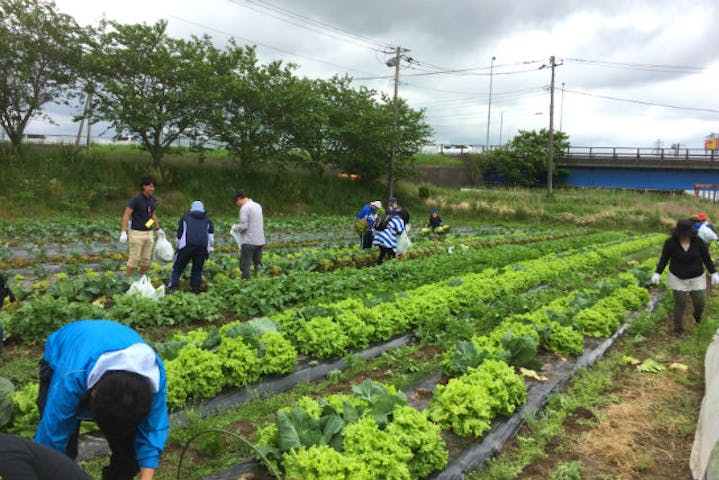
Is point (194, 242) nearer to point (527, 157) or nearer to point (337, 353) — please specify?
point (337, 353)

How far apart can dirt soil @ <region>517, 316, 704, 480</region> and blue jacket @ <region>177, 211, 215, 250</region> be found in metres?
5.90

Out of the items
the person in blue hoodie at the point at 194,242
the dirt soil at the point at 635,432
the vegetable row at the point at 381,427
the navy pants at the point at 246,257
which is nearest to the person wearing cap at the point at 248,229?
the navy pants at the point at 246,257

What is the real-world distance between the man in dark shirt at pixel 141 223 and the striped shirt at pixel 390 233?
5697mm

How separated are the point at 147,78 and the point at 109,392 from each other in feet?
88.8

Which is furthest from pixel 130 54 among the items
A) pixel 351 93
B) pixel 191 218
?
pixel 191 218

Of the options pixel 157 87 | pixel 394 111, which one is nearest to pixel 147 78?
pixel 157 87

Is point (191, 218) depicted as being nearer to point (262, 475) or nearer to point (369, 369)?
point (369, 369)

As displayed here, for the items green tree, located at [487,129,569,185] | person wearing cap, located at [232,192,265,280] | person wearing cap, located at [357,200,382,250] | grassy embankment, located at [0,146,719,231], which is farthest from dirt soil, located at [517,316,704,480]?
green tree, located at [487,129,569,185]

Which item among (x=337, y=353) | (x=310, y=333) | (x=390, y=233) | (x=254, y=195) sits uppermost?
(x=254, y=195)

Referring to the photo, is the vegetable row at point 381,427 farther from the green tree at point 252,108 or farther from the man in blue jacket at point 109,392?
the green tree at point 252,108

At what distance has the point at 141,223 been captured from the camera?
342 inches

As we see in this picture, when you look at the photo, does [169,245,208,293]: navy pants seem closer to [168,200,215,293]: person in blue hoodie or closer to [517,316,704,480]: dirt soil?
[168,200,215,293]: person in blue hoodie

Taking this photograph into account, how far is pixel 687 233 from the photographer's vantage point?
7793mm

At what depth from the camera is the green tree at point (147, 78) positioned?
80.9 feet
